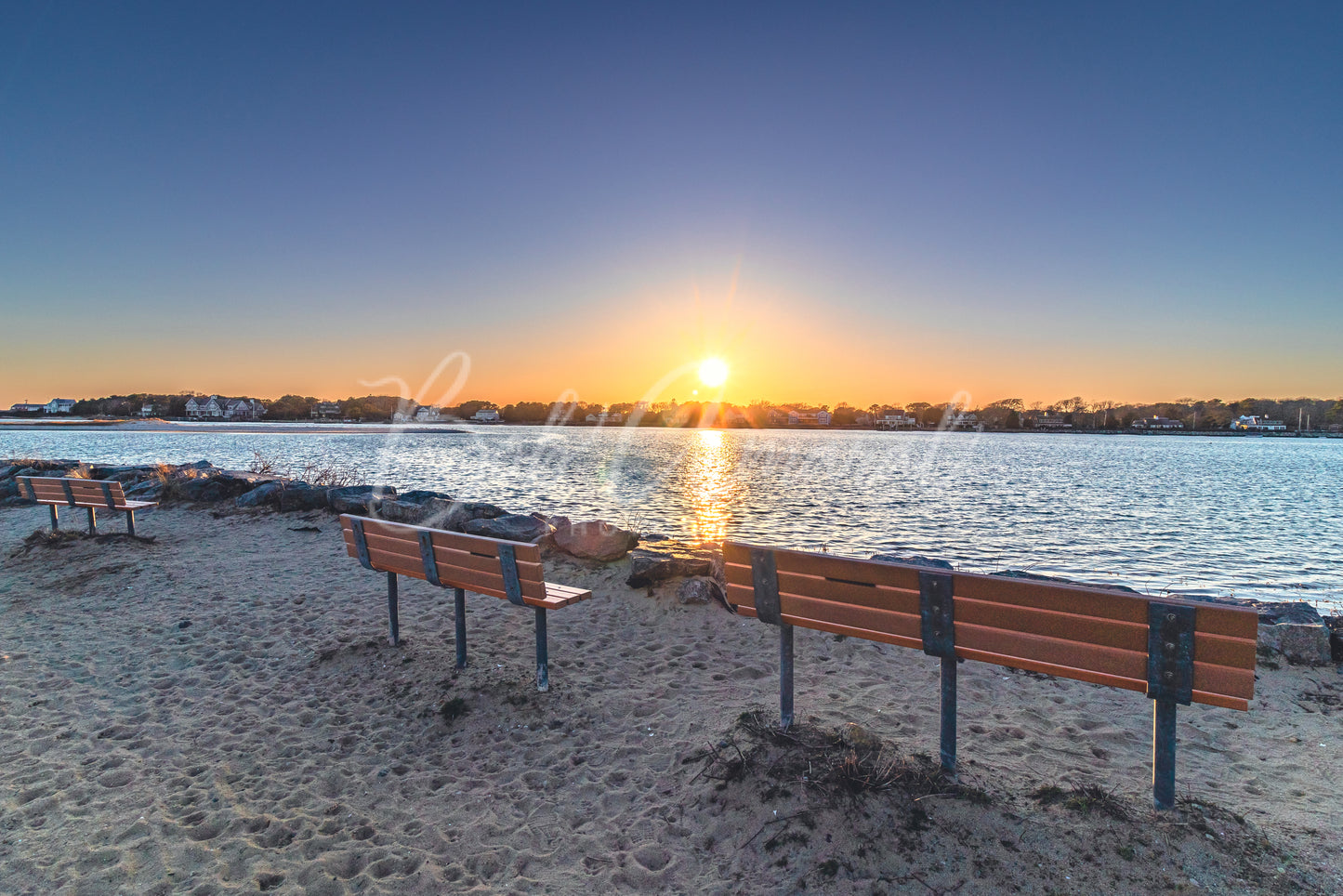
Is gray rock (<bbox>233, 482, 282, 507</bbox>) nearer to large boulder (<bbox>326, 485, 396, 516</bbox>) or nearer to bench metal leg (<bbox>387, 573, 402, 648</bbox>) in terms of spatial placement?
large boulder (<bbox>326, 485, 396, 516</bbox>)

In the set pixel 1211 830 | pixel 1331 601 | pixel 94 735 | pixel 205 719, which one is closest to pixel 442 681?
pixel 205 719

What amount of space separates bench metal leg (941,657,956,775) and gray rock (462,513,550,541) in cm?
680

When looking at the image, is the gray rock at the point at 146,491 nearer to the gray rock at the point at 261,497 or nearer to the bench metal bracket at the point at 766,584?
the gray rock at the point at 261,497

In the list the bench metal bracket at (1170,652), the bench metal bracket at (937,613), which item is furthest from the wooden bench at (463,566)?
the bench metal bracket at (1170,652)

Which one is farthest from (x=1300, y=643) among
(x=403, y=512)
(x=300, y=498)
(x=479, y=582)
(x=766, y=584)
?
(x=300, y=498)

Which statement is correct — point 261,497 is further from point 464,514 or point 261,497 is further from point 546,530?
point 546,530

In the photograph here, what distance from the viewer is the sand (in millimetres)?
3197

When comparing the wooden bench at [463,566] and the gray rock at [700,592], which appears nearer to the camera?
the wooden bench at [463,566]

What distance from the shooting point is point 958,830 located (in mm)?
3334

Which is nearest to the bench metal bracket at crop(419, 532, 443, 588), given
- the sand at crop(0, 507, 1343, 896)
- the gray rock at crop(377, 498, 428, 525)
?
the sand at crop(0, 507, 1343, 896)

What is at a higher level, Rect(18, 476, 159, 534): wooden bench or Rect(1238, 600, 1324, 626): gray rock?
Rect(18, 476, 159, 534): wooden bench

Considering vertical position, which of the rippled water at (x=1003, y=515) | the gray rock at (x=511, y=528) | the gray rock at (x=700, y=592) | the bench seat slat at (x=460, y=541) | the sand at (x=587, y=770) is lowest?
the rippled water at (x=1003, y=515)

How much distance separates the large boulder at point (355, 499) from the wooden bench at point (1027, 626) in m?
9.71

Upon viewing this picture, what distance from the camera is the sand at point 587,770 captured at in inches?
126
